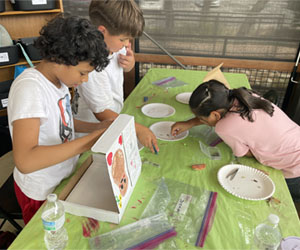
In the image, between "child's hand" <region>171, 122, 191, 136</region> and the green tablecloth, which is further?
"child's hand" <region>171, 122, 191, 136</region>

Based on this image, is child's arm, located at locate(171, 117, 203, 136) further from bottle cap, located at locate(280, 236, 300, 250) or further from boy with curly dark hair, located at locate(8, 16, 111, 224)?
bottle cap, located at locate(280, 236, 300, 250)

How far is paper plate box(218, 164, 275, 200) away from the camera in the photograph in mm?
992

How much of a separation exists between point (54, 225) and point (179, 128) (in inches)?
31.7

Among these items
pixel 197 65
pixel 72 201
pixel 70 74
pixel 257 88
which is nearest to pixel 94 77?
pixel 70 74

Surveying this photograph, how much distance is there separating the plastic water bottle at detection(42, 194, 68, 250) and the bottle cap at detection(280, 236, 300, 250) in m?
0.67

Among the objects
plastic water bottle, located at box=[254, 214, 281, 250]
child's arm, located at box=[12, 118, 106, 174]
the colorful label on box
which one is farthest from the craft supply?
the colorful label on box

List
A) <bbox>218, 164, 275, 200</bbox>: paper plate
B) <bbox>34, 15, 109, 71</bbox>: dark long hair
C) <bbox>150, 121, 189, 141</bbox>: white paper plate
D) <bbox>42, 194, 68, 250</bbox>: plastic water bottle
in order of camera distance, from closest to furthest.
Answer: <bbox>42, 194, 68, 250</bbox>: plastic water bottle < <bbox>34, 15, 109, 71</bbox>: dark long hair < <bbox>218, 164, 275, 200</bbox>: paper plate < <bbox>150, 121, 189, 141</bbox>: white paper plate

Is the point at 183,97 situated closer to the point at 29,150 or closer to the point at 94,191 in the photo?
the point at 94,191

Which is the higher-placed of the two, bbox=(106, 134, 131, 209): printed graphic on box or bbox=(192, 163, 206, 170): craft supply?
bbox=(106, 134, 131, 209): printed graphic on box

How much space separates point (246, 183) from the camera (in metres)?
1.05

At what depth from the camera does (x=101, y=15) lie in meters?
1.27

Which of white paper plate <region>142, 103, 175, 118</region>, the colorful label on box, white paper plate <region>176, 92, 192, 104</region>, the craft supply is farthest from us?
the colorful label on box

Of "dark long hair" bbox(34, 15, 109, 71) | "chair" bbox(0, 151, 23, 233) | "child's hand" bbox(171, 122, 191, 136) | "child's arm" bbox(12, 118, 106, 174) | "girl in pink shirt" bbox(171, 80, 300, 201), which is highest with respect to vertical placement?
"dark long hair" bbox(34, 15, 109, 71)

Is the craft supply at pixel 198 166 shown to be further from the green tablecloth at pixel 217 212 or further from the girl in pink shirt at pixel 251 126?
the girl in pink shirt at pixel 251 126
